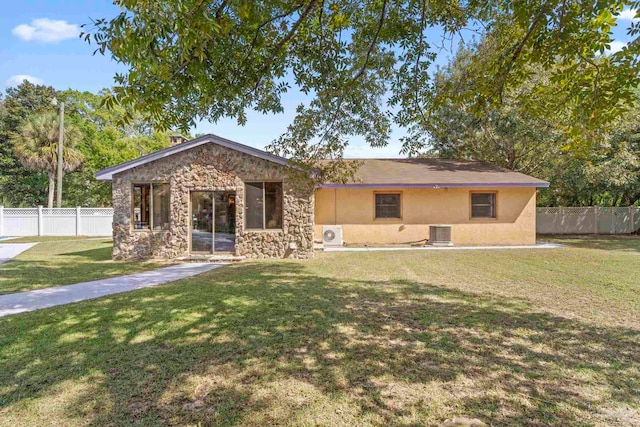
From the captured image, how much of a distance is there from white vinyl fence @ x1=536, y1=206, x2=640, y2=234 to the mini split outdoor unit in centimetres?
1371

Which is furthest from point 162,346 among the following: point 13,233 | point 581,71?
point 13,233

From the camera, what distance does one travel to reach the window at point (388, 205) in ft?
49.6

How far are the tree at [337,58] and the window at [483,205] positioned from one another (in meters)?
7.68

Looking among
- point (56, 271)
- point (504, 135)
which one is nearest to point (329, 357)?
point (56, 271)

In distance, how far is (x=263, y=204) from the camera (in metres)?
11.6

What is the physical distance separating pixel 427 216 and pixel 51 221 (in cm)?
2101

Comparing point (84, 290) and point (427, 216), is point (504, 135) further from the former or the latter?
point (84, 290)

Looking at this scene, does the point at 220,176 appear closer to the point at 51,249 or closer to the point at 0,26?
the point at 51,249

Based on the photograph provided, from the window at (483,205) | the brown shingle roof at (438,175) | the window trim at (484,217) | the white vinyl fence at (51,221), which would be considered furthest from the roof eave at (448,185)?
the white vinyl fence at (51,221)

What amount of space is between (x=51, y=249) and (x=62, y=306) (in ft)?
34.9

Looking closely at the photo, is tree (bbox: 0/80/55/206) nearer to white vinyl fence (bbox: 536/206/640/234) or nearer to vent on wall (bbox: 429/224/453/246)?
vent on wall (bbox: 429/224/453/246)

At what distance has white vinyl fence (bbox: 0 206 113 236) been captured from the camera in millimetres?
20625

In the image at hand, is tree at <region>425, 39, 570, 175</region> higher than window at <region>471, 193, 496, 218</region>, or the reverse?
tree at <region>425, 39, 570, 175</region>

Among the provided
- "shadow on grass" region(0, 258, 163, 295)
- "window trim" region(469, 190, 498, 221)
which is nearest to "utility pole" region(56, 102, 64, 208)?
"shadow on grass" region(0, 258, 163, 295)
